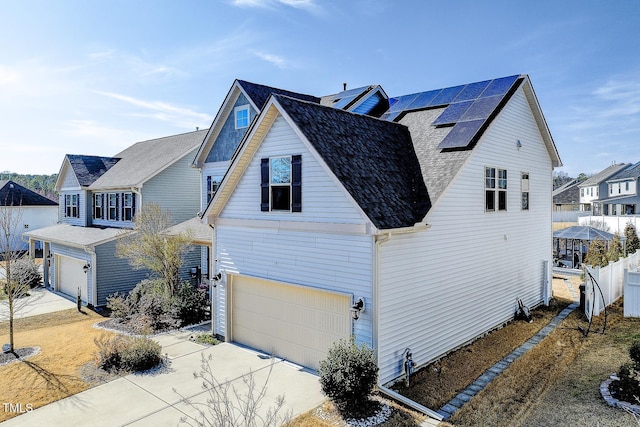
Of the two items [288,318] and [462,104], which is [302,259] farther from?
[462,104]

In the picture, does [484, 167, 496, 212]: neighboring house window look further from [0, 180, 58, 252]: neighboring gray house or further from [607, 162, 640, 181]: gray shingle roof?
[607, 162, 640, 181]: gray shingle roof

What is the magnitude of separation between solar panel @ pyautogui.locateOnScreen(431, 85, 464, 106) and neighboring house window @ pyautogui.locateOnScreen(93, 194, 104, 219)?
798 inches

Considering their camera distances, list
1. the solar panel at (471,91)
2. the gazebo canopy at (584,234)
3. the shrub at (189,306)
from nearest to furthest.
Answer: the solar panel at (471,91) → the shrub at (189,306) → the gazebo canopy at (584,234)

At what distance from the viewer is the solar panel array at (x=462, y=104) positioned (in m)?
12.1

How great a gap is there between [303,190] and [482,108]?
7.06 m

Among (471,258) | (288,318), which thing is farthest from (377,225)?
(471,258)

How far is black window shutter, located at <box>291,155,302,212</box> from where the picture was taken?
403 inches

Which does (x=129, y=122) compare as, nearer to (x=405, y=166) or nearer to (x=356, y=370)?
(x=405, y=166)

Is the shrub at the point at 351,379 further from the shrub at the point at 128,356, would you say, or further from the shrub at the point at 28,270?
the shrub at the point at 28,270

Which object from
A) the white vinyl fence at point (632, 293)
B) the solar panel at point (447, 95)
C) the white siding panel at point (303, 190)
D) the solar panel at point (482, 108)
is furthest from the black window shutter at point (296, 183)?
the white vinyl fence at point (632, 293)

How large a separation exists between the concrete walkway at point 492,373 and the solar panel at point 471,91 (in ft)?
27.9

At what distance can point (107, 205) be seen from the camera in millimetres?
23484

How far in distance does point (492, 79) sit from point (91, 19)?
46.4ft

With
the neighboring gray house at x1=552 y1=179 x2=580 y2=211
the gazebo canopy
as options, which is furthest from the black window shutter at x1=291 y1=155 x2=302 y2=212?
the neighboring gray house at x1=552 y1=179 x2=580 y2=211
